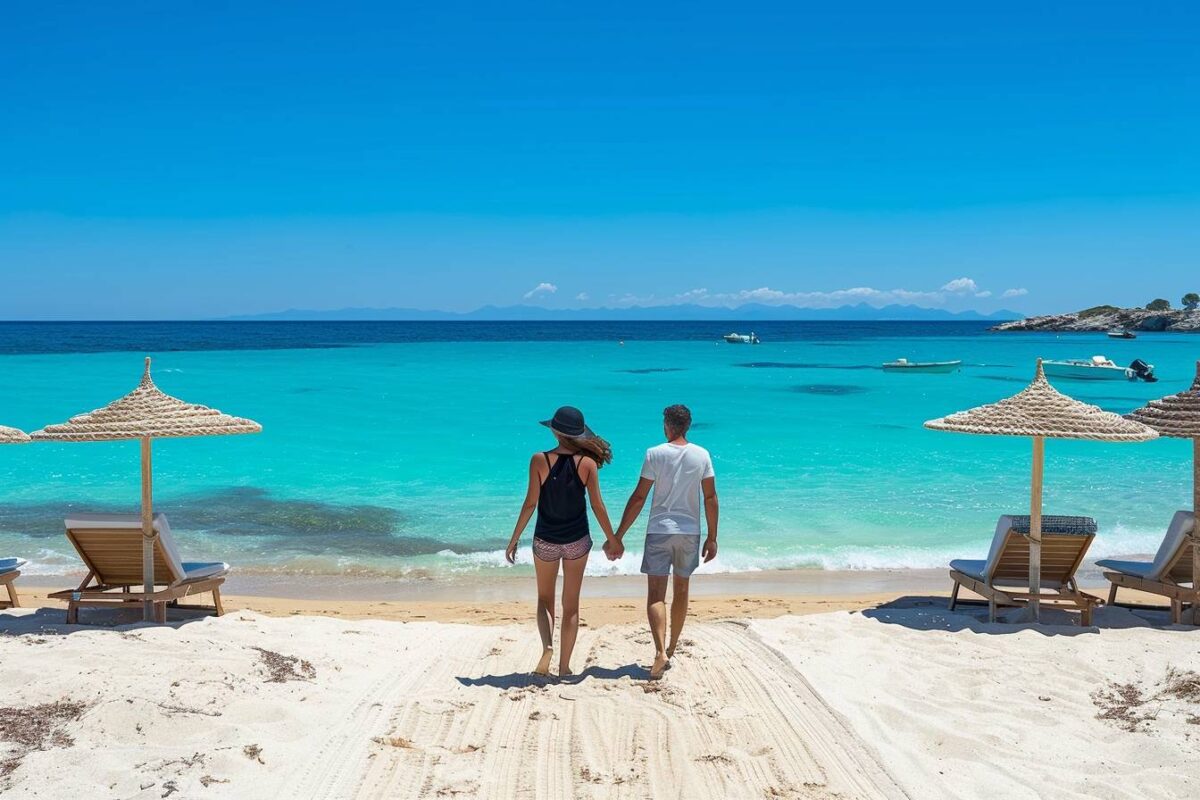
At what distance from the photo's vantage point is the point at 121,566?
22.2 ft

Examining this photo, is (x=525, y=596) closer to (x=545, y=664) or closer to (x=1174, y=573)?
(x=545, y=664)

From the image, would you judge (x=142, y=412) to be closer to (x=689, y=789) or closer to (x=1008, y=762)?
(x=689, y=789)

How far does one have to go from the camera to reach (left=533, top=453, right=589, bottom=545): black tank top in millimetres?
5145

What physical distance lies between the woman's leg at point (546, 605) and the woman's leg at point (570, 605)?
8 cm

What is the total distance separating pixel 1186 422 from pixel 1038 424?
1055 mm

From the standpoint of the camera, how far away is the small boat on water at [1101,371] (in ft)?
119

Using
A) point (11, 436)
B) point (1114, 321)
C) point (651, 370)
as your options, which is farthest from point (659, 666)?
point (1114, 321)

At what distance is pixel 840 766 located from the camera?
4.39 m

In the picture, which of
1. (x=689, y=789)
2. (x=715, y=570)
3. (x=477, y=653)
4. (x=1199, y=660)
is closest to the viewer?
(x=689, y=789)

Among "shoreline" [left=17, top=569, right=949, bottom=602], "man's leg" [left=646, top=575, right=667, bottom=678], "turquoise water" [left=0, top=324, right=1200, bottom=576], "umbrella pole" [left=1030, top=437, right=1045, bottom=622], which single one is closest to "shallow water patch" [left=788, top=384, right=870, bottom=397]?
"turquoise water" [left=0, top=324, right=1200, bottom=576]

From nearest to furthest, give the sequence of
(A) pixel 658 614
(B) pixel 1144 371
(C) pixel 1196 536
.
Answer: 1. (A) pixel 658 614
2. (C) pixel 1196 536
3. (B) pixel 1144 371

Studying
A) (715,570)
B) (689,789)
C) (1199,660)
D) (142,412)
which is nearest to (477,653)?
(689,789)

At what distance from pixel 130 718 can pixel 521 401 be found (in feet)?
78.6

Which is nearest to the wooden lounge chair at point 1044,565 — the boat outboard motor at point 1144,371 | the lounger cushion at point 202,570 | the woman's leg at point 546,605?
the woman's leg at point 546,605
